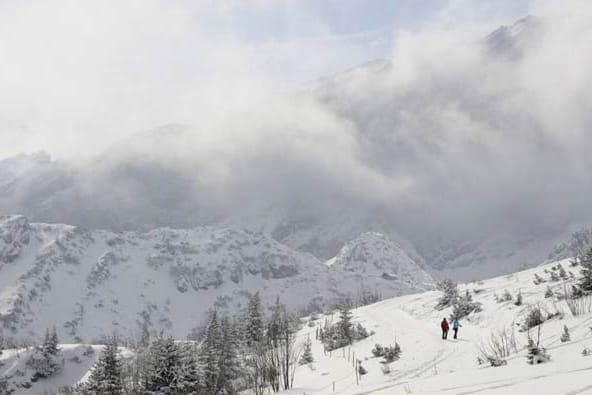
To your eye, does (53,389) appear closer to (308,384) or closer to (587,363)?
(308,384)

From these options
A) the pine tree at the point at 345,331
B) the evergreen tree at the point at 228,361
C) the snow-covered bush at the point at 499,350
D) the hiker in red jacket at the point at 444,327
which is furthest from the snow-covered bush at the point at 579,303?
the evergreen tree at the point at 228,361

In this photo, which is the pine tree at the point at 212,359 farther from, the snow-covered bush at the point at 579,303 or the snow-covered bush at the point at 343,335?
the snow-covered bush at the point at 579,303

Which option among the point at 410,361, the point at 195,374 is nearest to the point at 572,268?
the point at 410,361

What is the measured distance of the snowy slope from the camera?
12.6 meters

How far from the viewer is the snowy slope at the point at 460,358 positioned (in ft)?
41.3

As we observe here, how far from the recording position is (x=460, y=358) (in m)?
28.8

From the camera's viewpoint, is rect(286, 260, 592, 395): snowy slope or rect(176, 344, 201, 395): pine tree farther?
rect(176, 344, 201, 395): pine tree

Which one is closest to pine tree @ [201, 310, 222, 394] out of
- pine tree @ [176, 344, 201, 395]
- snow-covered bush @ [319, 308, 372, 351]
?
pine tree @ [176, 344, 201, 395]

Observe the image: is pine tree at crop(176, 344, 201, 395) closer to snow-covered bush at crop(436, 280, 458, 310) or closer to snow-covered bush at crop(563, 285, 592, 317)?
snow-covered bush at crop(563, 285, 592, 317)

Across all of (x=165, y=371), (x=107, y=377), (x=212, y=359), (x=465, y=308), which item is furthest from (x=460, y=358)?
(x=212, y=359)

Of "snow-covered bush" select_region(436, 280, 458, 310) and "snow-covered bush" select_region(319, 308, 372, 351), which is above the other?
"snow-covered bush" select_region(436, 280, 458, 310)

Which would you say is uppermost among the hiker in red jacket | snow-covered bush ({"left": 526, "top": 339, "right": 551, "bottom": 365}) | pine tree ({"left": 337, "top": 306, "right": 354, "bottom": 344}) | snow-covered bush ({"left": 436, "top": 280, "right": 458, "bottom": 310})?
snow-covered bush ({"left": 436, "top": 280, "right": 458, "bottom": 310})

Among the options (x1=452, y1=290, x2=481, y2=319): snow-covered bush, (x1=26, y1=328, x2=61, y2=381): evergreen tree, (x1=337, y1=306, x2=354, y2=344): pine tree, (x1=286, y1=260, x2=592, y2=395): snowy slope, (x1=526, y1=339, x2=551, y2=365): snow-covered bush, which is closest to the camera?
(x1=286, y1=260, x2=592, y2=395): snowy slope

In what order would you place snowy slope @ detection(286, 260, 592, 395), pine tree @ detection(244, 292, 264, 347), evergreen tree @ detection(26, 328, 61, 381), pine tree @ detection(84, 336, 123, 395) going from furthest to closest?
1. evergreen tree @ detection(26, 328, 61, 381)
2. pine tree @ detection(244, 292, 264, 347)
3. pine tree @ detection(84, 336, 123, 395)
4. snowy slope @ detection(286, 260, 592, 395)
